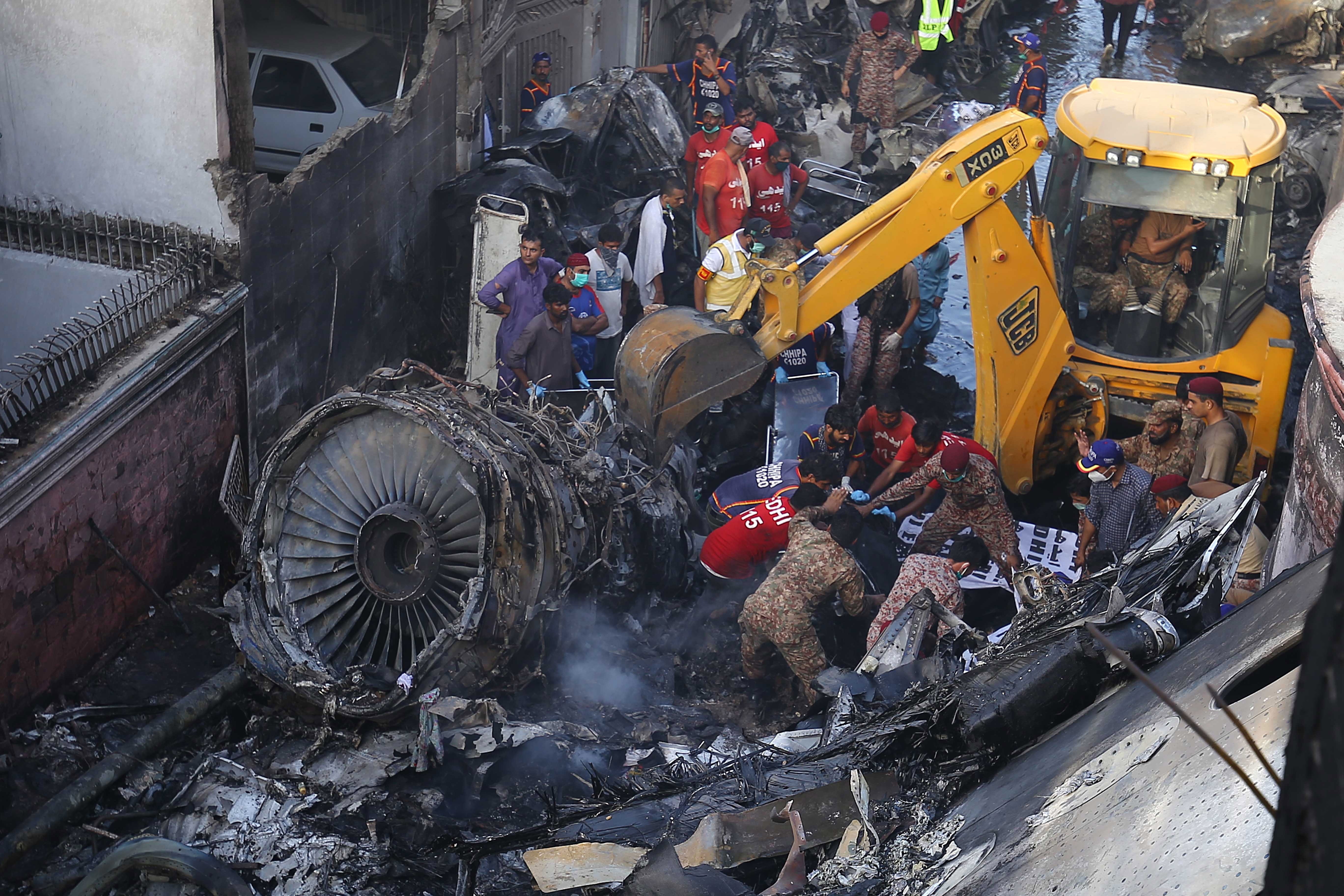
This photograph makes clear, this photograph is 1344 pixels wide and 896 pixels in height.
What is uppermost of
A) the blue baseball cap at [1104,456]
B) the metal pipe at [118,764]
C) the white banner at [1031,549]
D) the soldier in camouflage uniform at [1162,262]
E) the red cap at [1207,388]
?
the soldier in camouflage uniform at [1162,262]

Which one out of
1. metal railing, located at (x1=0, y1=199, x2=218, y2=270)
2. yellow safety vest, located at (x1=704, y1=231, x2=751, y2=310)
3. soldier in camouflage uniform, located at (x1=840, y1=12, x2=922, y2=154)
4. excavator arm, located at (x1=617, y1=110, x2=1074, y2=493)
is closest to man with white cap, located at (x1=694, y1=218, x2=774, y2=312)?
yellow safety vest, located at (x1=704, y1=231, x2=751, y2=310)

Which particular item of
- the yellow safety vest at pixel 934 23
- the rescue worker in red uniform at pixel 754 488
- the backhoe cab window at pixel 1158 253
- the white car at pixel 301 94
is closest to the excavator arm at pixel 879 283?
the backhoe cab window at pixel 1158 253

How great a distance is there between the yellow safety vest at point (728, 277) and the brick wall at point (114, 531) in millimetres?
3208

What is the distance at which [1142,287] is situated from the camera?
26.6 ft

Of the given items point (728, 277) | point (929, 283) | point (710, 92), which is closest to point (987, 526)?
point (728, 277)

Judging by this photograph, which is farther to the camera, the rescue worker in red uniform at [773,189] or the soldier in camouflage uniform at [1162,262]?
the rescue worker in red uniform at [773,189]

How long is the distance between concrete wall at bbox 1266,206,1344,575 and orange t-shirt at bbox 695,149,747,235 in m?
4.85

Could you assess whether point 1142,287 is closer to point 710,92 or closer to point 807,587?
point 807,587

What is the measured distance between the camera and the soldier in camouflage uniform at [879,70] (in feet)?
45.4

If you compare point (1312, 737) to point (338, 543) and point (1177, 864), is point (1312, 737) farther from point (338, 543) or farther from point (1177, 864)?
point (338, 543)

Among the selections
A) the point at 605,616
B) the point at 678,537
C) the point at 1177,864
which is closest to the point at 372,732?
the point at 605,616

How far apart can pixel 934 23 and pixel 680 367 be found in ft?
32.3

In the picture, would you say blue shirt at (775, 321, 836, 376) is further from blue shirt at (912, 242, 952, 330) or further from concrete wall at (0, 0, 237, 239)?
concrete wall at (0, 0, 237, 239)

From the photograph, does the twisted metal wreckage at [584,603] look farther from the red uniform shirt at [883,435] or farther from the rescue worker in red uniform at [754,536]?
the red uniform shirt at [883,435]
